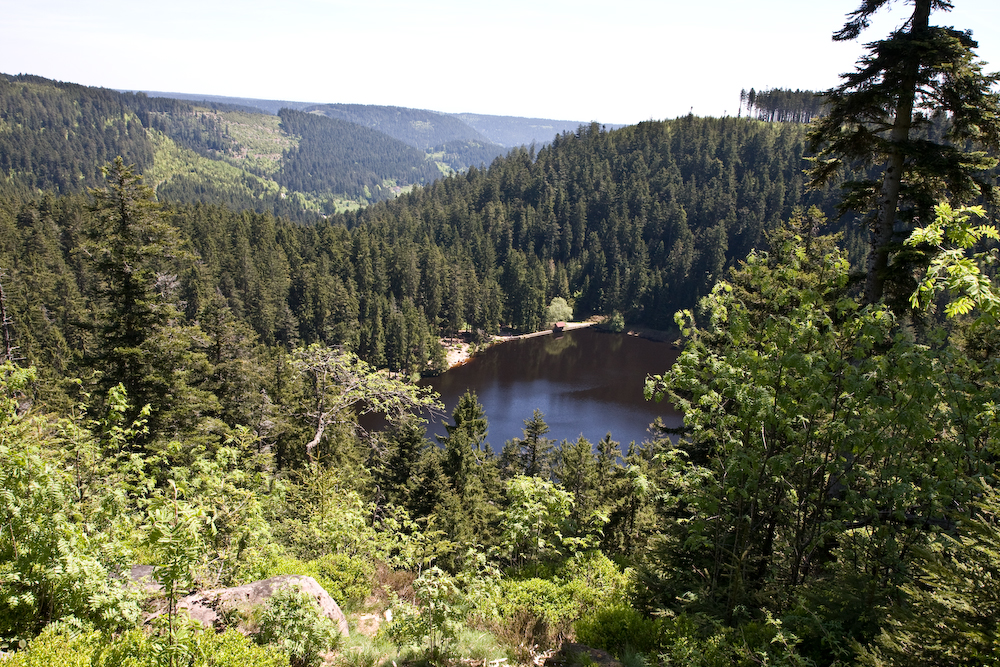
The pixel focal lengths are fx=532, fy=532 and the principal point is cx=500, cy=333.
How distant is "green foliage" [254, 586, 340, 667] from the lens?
576 centimetres

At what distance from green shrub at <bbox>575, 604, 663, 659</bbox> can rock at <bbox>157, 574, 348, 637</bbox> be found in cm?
324

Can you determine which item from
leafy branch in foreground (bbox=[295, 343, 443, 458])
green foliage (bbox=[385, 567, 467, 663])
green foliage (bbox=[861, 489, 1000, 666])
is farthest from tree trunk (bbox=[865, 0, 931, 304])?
leafy branch in foreground (bbox=[295, 343, 443, 458])

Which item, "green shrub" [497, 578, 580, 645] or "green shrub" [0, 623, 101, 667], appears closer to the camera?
"green shrub" [0, 623, 101, 667]

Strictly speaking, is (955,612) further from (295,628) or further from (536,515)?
(295,628)

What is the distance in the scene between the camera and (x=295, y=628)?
5.78 m

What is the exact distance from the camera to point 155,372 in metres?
15.7

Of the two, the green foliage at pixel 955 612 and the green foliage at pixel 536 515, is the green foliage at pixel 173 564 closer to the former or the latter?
the green foliage at pixel 536 515

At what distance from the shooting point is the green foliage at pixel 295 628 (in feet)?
18.9

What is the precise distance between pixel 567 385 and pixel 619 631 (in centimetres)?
6222

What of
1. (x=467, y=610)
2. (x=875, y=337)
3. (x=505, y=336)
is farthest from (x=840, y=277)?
(x=505, y=336)

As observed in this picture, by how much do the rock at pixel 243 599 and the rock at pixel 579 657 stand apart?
280 cm

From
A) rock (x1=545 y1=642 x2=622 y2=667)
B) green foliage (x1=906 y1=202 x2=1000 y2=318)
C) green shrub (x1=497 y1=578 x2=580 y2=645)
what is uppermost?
green foliage (x1=906 y1=202 x2=1000 y2=318)

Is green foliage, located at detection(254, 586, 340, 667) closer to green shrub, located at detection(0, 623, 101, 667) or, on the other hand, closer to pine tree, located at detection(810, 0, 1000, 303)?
green shrub, located at detection(0, 623, 101, 667)

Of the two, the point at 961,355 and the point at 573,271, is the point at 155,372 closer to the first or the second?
the point at 961,355
